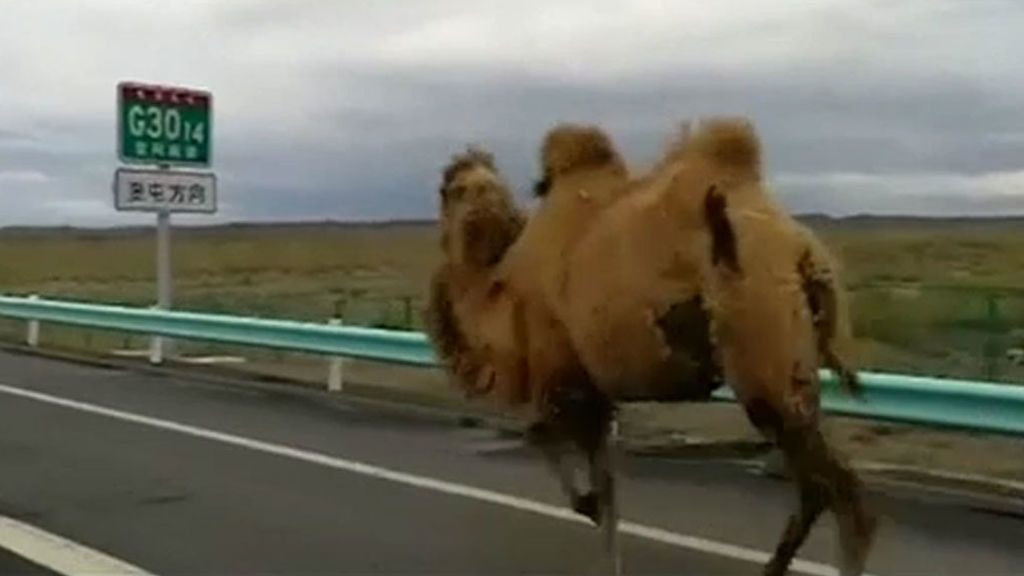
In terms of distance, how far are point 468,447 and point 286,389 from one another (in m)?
5.47

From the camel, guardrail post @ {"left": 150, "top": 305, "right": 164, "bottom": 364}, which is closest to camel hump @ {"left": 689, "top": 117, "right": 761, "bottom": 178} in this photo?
the camel

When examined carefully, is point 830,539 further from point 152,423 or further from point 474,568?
point 152,423

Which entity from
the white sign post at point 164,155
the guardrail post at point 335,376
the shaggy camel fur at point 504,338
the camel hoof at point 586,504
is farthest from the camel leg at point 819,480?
the white sign post at point 164,155

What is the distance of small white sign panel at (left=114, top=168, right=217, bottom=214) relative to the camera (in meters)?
24.5

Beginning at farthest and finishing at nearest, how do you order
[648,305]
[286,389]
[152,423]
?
[286,389]
[152,423]
[648,305]

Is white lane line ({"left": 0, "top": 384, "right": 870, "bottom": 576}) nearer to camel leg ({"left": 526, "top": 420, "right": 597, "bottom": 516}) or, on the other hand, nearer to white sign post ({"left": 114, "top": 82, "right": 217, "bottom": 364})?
camel leg ({"left": 526, "top": 420, "right": 597, "bottom": 516})

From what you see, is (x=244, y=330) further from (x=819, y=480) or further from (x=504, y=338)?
(x=819, y=480)

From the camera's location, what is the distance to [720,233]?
5.88m

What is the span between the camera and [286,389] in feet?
63.4

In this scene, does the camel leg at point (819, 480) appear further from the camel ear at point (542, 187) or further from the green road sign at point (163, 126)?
the green road sign at point (163, 126)

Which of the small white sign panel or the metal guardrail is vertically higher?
the small white sign panel

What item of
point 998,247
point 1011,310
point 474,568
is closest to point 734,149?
point 474,568

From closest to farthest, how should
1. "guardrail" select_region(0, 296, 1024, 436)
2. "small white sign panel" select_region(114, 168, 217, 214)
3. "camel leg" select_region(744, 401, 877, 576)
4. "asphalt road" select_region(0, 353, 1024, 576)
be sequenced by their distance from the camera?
"camel leg" select_region(744, 401, 877, 576), "asphalt road" select_region(0, 353, 1024, 576), "guardrail" select_region(0, 296, 1024, 436), "small white sign panel" select_region(114, 168, 217, 214)

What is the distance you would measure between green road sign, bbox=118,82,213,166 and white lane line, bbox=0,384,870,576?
285 inches
